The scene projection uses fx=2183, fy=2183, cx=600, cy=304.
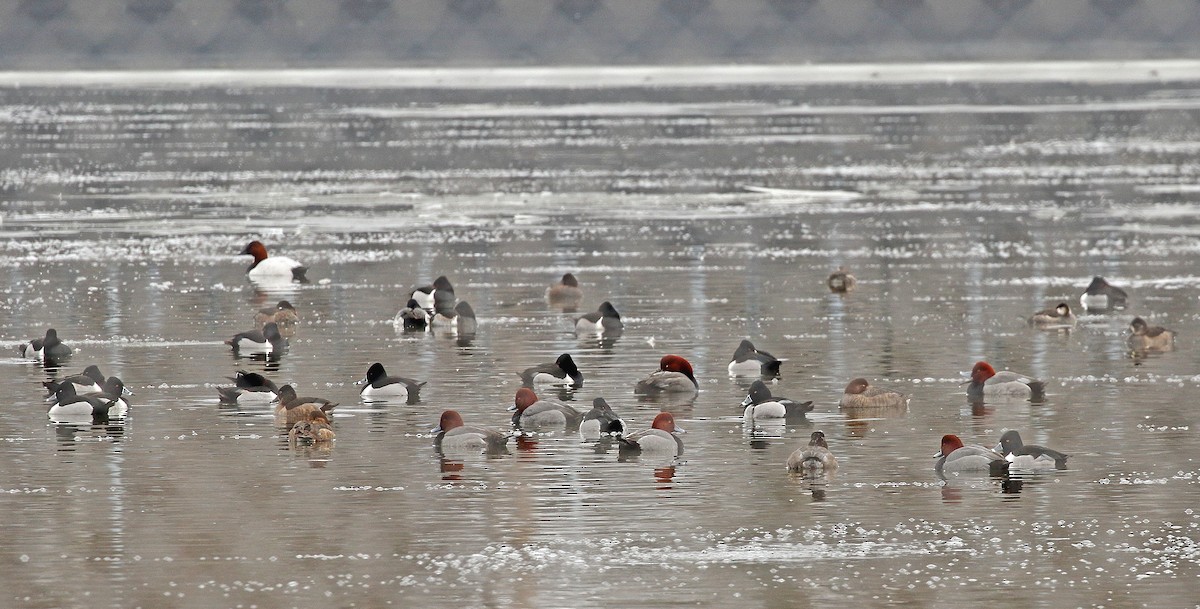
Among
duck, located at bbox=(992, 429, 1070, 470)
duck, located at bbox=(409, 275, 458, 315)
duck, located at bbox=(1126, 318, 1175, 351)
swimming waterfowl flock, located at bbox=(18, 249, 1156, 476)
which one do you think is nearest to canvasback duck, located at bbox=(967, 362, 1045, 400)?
swimming waterfowl flock, located at bbox=(18, 249, 1156, 476)

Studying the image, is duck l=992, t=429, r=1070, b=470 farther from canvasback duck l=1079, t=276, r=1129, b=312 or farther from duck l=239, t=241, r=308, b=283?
duck l=239, t=241, r=308, b=283

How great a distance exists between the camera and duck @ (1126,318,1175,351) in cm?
Answer: 1859

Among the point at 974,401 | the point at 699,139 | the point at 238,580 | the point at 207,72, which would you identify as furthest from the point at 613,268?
the point at 207,72

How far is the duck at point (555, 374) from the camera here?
1669cm

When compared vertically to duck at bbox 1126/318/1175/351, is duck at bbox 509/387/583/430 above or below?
below

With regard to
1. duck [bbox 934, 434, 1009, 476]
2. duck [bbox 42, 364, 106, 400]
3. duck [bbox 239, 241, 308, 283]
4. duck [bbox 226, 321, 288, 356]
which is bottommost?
duck [bbox 934, 434, 1009, 476]

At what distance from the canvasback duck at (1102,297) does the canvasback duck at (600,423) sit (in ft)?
25.3

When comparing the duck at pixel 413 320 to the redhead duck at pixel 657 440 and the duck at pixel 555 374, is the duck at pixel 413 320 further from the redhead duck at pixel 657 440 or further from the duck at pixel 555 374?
the redhead duck at pixel 657 440

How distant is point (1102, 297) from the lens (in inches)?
830

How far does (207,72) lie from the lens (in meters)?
73.9

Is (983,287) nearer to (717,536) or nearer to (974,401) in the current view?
(974,401)

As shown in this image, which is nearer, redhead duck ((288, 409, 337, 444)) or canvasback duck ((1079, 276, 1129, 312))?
redhead duck ((288, 409, 337, 444))

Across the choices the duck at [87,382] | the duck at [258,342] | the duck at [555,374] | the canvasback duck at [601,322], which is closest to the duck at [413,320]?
the canvasback duck at [601,322]

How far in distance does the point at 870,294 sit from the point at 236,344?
696 cm
